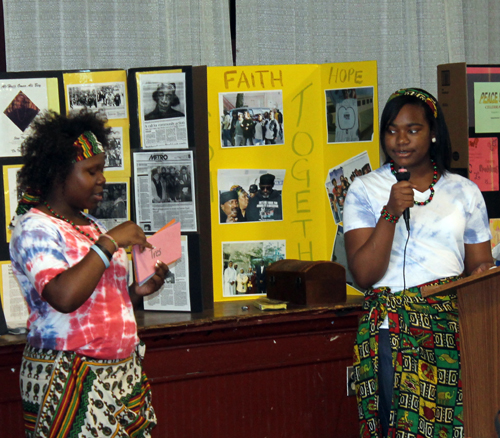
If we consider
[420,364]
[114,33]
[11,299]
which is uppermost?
[114,33]

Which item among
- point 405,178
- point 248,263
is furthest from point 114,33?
point 405,178

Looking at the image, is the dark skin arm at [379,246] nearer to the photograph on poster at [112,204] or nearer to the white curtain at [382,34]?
the photograph on poster at [112,204]

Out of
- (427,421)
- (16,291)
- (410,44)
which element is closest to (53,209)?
(16,291)

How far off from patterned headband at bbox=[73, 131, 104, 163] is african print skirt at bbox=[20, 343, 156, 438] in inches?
20.5

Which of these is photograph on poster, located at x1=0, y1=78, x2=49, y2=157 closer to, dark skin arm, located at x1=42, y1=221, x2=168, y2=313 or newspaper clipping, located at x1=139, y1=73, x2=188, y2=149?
newspaper clipping, located at x1=139, y1=73, x2=188, y2=149

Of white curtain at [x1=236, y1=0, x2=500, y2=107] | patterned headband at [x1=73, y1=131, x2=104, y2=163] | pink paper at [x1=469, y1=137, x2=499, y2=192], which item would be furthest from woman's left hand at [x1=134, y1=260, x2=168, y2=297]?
white curtain at [x1=236, y1=0, x2=500, y2=107]

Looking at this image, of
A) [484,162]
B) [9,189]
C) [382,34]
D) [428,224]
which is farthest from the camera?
[382,34]

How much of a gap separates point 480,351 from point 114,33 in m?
2.45

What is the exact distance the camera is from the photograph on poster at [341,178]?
9.78 feet

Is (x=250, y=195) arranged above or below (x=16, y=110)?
below

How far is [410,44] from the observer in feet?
12.3

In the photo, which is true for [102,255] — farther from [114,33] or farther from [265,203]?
[114,33]

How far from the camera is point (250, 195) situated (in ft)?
9.77

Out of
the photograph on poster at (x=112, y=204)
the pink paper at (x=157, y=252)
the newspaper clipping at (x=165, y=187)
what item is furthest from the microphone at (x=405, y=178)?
the photograph on poster at (x=112, y=204)
